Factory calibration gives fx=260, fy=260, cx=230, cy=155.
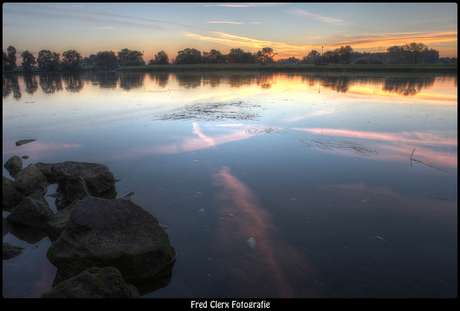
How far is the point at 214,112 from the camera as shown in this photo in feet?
53.1

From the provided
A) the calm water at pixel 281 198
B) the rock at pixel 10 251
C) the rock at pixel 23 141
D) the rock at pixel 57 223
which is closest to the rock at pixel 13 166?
the calm water at pixel 281 198

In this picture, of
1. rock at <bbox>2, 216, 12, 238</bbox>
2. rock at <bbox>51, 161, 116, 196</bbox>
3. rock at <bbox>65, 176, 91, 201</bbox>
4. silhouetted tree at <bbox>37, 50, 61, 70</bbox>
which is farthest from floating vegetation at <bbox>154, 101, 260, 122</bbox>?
silhouetted tree at <bbox>37, 50, 61, 70</bbox>

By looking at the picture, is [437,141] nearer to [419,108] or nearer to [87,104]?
[419,108]

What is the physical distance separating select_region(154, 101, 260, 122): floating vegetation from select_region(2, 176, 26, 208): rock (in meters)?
8.87

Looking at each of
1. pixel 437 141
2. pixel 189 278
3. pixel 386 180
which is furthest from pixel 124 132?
pixel 437 141

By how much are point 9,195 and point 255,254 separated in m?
5.93

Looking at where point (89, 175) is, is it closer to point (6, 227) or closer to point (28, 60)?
point (6, 227)

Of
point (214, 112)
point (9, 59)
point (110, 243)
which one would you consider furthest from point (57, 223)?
point (9, 59)

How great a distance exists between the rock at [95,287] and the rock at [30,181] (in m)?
3.99

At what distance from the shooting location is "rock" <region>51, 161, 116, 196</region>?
6496 mm

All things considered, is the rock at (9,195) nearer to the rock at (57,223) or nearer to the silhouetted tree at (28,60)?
the rock at (57,223)

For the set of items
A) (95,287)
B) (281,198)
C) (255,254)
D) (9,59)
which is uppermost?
(9,59)
